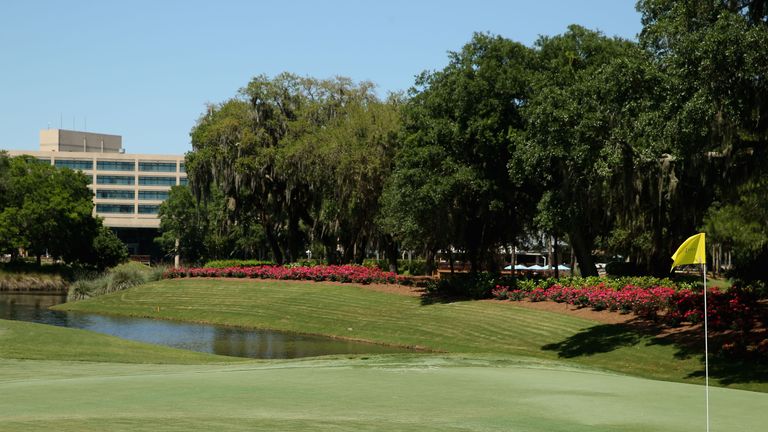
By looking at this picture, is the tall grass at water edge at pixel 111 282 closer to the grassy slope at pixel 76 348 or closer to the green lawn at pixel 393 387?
Answer: the grassy slope at pixel 76 348

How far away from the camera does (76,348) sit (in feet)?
87.0

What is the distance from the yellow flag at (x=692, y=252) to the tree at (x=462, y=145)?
23672 millimetres

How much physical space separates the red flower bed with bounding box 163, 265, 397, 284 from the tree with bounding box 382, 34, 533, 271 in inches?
232

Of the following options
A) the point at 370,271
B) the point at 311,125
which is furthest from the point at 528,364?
the point at 311,125

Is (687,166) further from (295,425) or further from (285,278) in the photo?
(285,278)

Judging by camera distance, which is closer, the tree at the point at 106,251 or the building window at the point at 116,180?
the tree at the point at 106,251

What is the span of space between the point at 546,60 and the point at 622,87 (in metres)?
13.7

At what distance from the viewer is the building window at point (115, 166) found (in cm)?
14900

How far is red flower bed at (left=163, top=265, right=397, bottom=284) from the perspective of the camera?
4784 cm

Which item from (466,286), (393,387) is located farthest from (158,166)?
(393,387)

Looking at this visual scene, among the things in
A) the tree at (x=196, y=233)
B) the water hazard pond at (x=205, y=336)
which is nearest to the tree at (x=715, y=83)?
the water hazard pond at (x=205, y=336)

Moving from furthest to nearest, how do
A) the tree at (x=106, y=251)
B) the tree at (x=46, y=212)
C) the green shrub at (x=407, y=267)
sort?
the tree at (x=106, y=251), the tree at (x=46, y=212), the green shrub at (x=407, y=267)

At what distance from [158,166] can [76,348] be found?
127575mm

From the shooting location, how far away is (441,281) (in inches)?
1681
